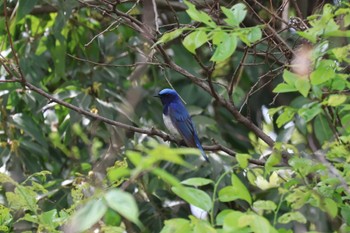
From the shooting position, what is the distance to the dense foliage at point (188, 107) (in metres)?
3.47

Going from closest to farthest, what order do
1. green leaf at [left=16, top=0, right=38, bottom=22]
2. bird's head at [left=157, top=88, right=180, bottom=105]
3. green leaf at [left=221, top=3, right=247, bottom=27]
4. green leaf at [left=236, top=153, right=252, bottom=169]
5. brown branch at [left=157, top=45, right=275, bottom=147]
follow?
green leaf at [left=236, top=153, right=252, bottom=169]
green leaf at [left=221, top=3, right=247, bottom=27]
brown branch at [left=157, top=45, right=275, bottom=147]
green leaf at [left=16, top=0, right=38, bottom=22]
bird's head at [left=157, top=88, right=180, bottom=105]

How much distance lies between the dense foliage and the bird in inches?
3.6

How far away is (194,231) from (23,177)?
3.60m

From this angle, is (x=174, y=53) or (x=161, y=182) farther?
(x=174, y=53)

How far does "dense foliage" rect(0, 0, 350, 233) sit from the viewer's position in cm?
347

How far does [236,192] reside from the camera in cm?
303

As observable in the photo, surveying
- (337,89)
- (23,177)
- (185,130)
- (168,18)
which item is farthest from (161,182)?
(337,89)

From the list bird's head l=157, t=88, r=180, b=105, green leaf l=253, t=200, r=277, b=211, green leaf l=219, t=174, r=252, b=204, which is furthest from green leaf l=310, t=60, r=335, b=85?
bird's head l=157, t=88, r=180, b=105

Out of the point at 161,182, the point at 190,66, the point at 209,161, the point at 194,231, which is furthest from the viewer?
the point at 190,66

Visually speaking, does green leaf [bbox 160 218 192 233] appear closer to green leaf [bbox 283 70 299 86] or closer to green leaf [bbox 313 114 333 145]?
green leaf [bbox 283 70 299 86]

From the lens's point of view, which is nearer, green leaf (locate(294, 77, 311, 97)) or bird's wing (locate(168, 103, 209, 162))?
green leaf (locate(294, 77, 311, 97))

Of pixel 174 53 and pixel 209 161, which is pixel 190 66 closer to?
pixel 174 53

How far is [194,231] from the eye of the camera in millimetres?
2756

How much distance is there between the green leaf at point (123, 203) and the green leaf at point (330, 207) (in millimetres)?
1357
